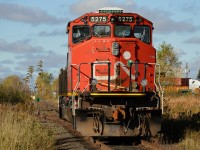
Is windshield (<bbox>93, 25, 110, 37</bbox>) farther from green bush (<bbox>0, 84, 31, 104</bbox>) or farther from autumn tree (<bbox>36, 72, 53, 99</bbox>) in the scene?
green bush (<bbox>0, 84, 31, 104</bbox>)

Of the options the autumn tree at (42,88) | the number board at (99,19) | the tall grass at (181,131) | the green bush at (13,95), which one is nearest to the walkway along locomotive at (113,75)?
the number board at (99,19)

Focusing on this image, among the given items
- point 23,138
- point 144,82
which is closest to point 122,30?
point 144,82

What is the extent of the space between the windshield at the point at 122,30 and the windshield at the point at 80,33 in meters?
0.97

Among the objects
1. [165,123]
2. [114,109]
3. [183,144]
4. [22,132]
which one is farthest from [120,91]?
[165,123]

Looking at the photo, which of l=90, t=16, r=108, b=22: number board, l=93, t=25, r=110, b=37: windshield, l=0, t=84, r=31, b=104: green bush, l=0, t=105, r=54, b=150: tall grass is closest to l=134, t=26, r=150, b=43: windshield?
l=93, t=25, r=110, b=37: windshield

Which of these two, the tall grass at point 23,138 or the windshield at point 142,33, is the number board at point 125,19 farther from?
the tall grass at point 23,138

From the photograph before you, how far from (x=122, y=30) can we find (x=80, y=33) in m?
1.43

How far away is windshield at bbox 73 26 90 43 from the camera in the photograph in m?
14.4

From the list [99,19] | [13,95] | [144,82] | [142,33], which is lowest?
[13,95]

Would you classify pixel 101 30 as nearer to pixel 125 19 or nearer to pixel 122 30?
pixel 122 30

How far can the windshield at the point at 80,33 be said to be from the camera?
1444 centimetres

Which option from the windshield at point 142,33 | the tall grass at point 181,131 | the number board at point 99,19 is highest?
the number board at point 99,19

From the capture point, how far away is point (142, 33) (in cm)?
1449

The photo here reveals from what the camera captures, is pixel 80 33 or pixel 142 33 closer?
pixel 142 33
